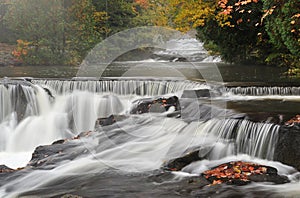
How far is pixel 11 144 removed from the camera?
11.8m

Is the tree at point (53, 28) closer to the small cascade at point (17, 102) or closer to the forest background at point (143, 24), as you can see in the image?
the forest background at point (143, 24)

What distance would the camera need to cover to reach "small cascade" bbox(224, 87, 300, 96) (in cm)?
1213

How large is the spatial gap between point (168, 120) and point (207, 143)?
1.77 metres

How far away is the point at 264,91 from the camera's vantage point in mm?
12344

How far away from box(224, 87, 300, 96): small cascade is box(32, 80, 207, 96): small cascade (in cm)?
146

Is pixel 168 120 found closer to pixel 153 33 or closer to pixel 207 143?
pixel 207 143

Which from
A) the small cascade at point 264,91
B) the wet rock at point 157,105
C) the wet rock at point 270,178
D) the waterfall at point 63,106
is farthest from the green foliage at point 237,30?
the wet rock at point 270,178

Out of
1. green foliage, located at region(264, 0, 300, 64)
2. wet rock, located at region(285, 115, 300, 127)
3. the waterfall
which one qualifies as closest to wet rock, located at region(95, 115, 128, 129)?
the waterfall

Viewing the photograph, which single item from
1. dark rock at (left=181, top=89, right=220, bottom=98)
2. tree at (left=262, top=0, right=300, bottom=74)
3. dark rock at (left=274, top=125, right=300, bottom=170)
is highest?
tree at (left=262, top=0, right=300, bottom=74)

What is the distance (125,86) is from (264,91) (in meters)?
4.61

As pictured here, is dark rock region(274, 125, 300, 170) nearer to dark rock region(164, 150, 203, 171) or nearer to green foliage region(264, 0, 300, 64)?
dark rock region(164, 150, 203, 171)

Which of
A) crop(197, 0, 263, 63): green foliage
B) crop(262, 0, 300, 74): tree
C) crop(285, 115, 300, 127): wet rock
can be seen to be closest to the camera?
crop(285, 115, 300, 127): wet rock

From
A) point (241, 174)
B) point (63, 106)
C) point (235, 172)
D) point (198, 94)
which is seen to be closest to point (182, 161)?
point (235, 172)

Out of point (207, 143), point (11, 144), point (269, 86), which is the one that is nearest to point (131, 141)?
point (207, 143)
